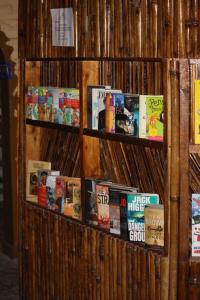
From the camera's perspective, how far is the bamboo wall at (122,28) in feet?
11.5

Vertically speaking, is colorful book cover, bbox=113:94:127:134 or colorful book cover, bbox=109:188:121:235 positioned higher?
colorful book cover, bbox=113:94:127:134

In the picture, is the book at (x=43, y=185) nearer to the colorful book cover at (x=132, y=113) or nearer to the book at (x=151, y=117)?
the colorful book cover at (x=132, y=113)

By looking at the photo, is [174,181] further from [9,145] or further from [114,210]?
[9,145]

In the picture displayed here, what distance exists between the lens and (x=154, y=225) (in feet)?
12.6

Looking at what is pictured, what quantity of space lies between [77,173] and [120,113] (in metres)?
0.78

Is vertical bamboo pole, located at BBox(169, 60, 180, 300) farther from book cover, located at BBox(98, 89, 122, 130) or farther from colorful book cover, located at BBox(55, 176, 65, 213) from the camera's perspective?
colorful book cover, located at BBox(55, 176, 65, 213)

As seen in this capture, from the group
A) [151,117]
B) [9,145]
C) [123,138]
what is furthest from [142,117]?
[9,145]

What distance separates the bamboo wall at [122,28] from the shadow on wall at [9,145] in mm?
1526

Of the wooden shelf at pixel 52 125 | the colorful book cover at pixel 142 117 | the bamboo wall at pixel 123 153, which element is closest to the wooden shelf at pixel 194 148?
the bamboo wall at pixel 123 153

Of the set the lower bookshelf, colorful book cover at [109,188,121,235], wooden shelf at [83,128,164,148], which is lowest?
the lower bookshelf

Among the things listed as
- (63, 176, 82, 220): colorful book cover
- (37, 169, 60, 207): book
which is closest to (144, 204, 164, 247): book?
(63, 176, 82, 220): colorful book cover

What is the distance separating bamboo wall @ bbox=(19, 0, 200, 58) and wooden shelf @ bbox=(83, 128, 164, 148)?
47cm

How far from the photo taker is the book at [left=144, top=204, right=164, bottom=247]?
150 inches

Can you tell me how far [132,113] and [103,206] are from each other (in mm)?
660
